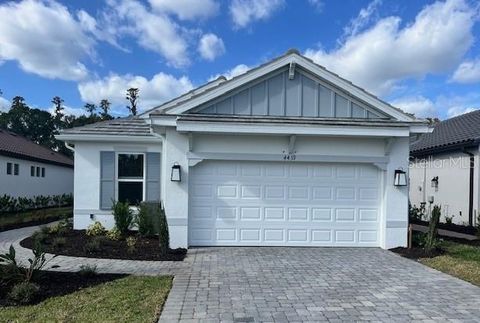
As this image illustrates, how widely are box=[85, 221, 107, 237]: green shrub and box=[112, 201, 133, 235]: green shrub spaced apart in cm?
61

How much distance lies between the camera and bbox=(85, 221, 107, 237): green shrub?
1185 centimetres

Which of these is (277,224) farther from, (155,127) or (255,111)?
(155,127)

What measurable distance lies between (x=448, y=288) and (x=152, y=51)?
1415 centimetres

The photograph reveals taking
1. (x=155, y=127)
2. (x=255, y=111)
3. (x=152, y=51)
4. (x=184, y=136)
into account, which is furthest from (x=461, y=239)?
(x=152, y=51)

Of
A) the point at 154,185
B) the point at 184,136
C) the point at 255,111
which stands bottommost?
the point at 154,185

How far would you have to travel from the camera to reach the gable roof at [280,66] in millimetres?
10305

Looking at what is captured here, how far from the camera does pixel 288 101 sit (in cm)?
1066

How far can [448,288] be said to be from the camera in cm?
698

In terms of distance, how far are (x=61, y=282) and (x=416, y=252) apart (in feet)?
26.2

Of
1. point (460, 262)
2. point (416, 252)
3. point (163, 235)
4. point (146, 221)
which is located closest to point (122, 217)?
point (146, 221)

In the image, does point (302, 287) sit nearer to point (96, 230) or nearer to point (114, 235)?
point (114, 235)

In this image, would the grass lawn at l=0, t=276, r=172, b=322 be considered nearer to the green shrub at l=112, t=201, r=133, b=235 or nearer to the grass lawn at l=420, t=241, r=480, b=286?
the green shrub at l=112, t=201, r=133, b=235

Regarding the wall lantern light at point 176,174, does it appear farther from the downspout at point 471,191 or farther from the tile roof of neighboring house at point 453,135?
the downspout at point 471,191

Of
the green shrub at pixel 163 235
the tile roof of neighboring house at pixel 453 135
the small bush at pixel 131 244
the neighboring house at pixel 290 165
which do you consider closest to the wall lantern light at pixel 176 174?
the neighboring house at pixel 290 165
